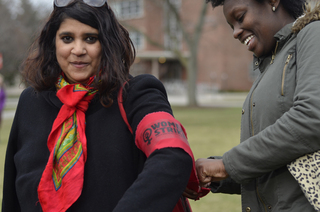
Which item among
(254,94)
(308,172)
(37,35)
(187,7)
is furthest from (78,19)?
(187,7)

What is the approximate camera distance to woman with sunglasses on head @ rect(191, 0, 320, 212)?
4.85 feet

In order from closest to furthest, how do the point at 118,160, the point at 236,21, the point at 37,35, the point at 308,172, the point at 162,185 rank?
the point at 162,185, the point at 308,172, the point at 118,160, the point at 236,21, the point at 37,35

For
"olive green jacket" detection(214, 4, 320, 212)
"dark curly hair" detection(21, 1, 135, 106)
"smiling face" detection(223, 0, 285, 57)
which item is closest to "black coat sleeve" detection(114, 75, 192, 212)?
"olive green jacket" detection(214, 4, 320, 212)

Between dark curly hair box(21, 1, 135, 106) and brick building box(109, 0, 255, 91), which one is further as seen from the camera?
brick building box(109, 0, 255, 91)

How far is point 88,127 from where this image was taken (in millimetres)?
1768

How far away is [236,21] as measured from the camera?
6.35 ft

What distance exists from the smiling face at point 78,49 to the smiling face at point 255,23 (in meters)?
0.75

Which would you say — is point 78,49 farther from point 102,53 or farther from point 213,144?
point 213,144

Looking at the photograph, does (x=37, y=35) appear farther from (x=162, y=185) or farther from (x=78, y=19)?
(x=162, y=185)

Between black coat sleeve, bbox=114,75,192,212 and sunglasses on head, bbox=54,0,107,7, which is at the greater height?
sunglasses on head, bbox=54,0,107,7

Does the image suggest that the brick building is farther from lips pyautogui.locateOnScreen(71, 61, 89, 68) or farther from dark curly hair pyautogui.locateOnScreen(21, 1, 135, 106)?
lips pyautogui.locateOnScreen(71, 61, 89, 68)

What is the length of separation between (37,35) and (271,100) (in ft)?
4.45

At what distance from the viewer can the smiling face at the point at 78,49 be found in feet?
5.94

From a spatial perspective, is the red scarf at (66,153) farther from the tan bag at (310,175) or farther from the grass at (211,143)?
the grass at (211,143)
